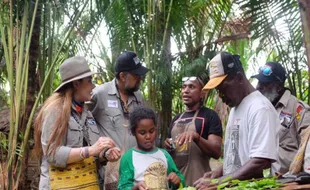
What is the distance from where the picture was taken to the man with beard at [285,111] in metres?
4.50

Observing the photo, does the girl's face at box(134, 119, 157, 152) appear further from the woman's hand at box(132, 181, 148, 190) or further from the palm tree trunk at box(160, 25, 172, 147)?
the palm tree trunk at box(160, 25, 172, 147)

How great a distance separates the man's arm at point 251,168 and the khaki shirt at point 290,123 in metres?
1.35

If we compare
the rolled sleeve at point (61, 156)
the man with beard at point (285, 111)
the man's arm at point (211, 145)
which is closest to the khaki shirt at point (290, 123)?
the man with beard at point (285, 111)

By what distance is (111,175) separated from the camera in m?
4.49

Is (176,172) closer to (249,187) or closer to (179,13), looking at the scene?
(249,187)

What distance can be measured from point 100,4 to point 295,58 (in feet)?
7.58

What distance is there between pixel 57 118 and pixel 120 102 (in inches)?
42.5

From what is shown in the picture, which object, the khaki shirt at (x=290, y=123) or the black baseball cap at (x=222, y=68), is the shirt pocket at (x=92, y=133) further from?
the khaki shirt at (x=290, y=123)

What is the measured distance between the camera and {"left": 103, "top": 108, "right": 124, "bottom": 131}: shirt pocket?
4.70 metres

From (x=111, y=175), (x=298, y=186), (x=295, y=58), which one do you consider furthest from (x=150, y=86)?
(x=298, y=186)

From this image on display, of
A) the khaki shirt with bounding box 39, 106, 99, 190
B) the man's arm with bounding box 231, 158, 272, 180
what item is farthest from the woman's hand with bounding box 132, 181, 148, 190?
the man's arm with bounding box 231, 158, 272, 180

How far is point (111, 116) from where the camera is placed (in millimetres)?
4699

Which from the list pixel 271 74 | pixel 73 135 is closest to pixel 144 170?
pixel 73 135

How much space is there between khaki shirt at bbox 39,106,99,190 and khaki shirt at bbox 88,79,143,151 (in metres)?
0.60
